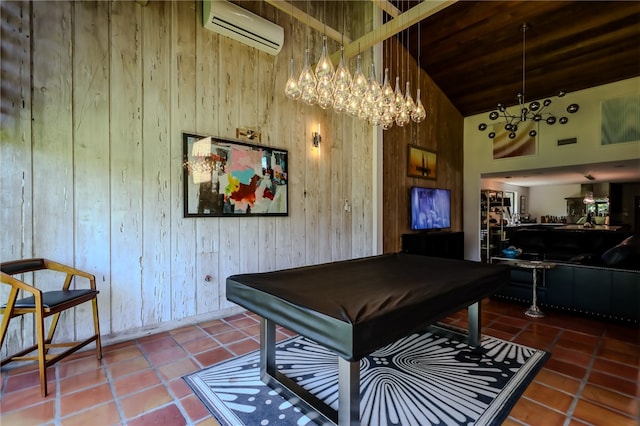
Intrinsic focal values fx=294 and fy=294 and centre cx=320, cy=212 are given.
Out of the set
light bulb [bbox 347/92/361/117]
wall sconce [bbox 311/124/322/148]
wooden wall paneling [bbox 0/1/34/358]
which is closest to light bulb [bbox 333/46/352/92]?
light bulb [bbox 347/92/361/117]

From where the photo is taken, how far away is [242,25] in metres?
3.15

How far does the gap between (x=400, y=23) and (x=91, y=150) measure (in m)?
3.29

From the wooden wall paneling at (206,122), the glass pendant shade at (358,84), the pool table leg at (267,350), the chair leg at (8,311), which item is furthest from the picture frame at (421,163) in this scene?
the chair leg at (8,311)

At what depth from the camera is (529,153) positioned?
5957 mm

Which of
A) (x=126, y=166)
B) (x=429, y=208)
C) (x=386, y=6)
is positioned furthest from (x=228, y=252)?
(x=429, y=208)

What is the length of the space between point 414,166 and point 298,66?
Result: 9.11 ft

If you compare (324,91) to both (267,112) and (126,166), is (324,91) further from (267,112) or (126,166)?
(126,166)

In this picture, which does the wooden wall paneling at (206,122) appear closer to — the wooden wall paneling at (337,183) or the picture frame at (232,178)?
the picture frame at (232,178)

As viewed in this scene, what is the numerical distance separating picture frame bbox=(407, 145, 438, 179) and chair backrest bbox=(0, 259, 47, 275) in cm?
499

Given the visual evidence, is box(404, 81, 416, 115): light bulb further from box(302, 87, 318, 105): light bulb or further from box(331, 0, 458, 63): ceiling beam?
box(302, 87, 318, 105): light bulb

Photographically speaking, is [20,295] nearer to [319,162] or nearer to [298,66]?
[319,162]

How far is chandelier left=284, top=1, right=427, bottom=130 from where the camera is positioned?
8.19 ft

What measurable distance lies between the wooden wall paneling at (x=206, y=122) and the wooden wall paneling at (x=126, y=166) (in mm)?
471

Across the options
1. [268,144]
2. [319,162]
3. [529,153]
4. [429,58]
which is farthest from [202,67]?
[529,153]
